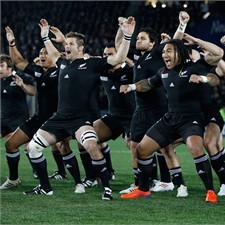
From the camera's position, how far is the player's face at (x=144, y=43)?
35.0 feet

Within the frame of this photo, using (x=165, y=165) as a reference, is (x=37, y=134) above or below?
above

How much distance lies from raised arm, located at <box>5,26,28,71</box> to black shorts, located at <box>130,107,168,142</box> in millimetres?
2011

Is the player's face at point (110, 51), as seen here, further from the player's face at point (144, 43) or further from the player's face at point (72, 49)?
the player's face at point (72, 49)

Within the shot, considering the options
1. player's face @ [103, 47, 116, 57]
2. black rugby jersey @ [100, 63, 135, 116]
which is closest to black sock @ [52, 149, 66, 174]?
black rugby jersey @ [100, 63, 135, 116]

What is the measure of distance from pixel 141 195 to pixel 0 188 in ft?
7.67

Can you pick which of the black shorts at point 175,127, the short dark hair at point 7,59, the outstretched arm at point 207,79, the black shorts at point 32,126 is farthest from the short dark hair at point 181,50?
the short dark hair at point 7,59

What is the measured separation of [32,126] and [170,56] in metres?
2.53

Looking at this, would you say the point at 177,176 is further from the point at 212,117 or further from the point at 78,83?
the point at 78,83

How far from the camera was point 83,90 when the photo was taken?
10.1m

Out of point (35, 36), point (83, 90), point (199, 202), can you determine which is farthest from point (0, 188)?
point (35, 36)

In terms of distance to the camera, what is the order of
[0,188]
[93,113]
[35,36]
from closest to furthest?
[0,188]
[93,113]
[35,36]

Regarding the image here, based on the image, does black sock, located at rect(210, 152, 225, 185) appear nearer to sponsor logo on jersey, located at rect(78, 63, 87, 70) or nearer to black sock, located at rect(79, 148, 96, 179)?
black sock, located at rect(79, 148, 96, 179)

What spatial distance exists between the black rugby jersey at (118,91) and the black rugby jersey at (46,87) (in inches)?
29.3

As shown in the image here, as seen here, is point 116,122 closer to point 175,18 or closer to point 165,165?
point 165,165
